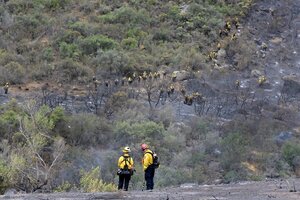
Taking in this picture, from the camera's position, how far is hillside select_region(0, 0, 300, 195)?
19000 mm

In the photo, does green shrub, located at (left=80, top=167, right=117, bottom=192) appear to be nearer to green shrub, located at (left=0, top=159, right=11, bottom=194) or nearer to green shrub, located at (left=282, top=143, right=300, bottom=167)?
green shrub, located at (left=0, top=159, right=11, bottom=194)

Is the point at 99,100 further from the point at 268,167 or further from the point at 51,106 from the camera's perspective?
the point at 268,167

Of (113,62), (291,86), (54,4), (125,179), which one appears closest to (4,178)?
(125,179)

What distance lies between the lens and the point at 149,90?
26391 mm

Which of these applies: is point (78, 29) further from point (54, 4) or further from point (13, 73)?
point (13, 73)

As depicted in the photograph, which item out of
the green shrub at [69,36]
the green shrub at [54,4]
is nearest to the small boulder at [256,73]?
the green shrub at [69,36]

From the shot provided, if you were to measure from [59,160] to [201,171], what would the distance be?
4.14 meters

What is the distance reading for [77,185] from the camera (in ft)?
53.1

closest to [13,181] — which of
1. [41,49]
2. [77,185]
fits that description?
[77,185]

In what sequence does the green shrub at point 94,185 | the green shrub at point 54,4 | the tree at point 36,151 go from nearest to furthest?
the green shrub at point 94,185 < the tree at point 36,151 < the green shrub at point 54,4

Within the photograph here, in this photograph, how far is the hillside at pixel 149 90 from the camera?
62.3 ft

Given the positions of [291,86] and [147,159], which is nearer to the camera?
[147,159]

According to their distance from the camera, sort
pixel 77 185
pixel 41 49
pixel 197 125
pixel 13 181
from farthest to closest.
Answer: pixel 41 49 < pixel 197 125 < pixel 77 185 < pixel 13 181

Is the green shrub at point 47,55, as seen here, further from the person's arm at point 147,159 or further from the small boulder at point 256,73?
the person's arm at point 147,159
